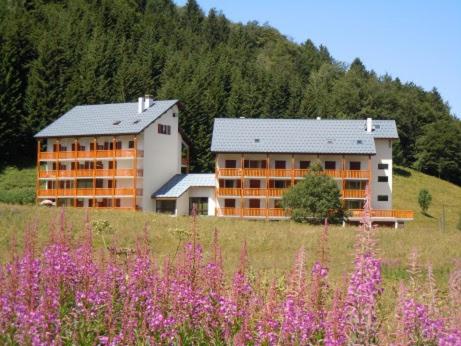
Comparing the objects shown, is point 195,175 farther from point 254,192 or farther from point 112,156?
point 112,156

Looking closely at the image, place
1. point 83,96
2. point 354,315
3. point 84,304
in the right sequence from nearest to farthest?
point 354,315, point 84,304, point 83,96

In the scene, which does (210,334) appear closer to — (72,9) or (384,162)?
(384,162)

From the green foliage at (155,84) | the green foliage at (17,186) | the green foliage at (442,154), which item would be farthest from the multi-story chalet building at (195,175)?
the green foliage at (442,154)

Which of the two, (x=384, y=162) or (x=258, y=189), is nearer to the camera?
(x=258, y=189)

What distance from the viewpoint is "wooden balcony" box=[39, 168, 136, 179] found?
200 ft

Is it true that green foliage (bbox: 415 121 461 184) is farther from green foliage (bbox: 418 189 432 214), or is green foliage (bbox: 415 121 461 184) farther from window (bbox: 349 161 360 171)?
window (bbox: 349 161 360 171)

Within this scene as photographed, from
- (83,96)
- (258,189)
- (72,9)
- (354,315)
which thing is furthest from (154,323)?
(72,9)

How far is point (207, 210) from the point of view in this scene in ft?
208

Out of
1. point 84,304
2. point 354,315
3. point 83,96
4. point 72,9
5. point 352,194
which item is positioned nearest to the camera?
point 354,315

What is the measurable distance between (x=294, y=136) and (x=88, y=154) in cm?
1950

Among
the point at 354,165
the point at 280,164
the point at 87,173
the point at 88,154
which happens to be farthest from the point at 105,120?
the point at 354,165

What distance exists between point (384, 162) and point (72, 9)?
73.1 meters

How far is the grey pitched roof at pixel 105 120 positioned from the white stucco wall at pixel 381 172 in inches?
820

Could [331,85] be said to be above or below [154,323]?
above
